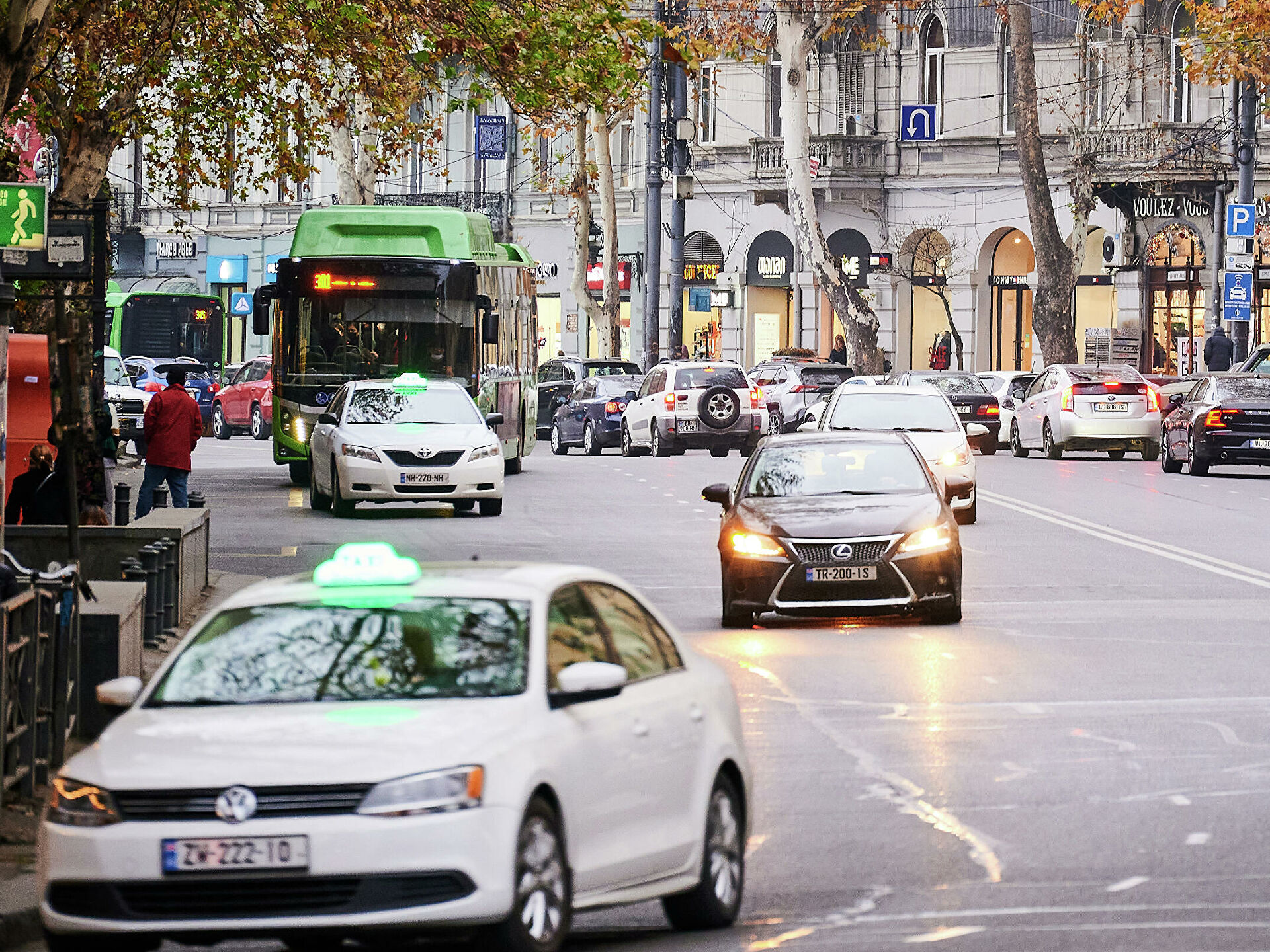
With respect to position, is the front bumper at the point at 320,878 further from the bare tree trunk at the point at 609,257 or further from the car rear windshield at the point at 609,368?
the bare tree trunk at the point at 609,257

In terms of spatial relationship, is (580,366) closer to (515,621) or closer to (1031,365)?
(1031,365)

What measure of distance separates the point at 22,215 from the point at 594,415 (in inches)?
1254

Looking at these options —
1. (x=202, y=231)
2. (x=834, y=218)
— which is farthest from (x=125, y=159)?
(x=834, y=218)

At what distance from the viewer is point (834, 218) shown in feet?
213

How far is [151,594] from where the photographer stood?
15.9 m

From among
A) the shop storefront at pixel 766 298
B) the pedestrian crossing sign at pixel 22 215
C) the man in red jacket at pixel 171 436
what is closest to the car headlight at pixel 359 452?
the man in red jacket at pixel 171 436

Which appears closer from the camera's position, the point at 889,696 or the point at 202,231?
the point at 889,696

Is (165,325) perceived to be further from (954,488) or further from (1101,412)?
(954,488)

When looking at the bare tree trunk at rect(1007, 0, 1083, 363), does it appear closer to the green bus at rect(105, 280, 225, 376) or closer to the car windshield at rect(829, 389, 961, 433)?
the car windshield at rect(829, 389, 961, 433)

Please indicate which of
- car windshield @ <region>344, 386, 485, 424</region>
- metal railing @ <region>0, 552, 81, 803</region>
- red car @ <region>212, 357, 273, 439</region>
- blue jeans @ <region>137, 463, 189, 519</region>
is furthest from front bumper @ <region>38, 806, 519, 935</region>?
red car @ <region>212, 357, 273, 439</region>

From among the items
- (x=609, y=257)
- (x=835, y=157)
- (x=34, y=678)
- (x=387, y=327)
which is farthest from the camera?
(x=835, y=157)

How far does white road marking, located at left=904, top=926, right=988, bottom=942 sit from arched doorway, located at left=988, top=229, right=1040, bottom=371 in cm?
5564

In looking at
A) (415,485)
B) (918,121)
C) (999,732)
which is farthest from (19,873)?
(918,121)

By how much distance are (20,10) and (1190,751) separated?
7543mm
